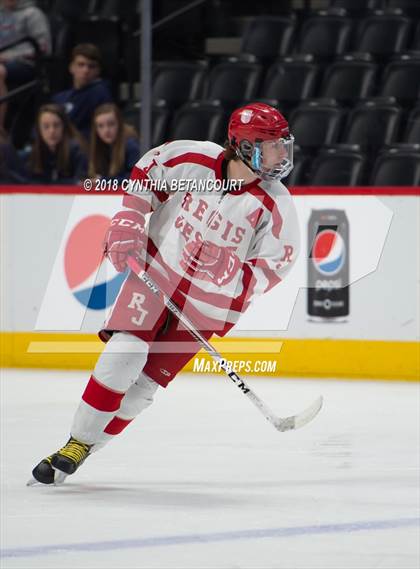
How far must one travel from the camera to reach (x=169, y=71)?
30.3 feet

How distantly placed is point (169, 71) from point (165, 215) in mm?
4975

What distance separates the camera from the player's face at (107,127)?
727cm

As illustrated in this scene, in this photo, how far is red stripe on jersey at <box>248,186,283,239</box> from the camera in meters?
4.30

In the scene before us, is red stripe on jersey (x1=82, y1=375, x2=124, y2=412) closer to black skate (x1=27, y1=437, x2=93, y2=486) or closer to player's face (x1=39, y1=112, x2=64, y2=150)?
black skate (x1=27, y1=437, x2=93, y2=486)

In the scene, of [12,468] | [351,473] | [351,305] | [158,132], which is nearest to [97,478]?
[12,468]

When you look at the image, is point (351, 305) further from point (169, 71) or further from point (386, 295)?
point (169, 71)

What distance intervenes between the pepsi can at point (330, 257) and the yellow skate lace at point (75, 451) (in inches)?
108

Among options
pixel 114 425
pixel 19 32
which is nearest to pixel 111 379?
pixel 114 425

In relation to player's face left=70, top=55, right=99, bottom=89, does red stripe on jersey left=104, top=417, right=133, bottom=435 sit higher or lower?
higher

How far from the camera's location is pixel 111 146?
287 inches

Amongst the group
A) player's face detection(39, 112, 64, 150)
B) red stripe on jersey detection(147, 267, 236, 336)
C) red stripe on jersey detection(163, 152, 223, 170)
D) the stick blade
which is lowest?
player's face detection(39, 112, 64, 150)

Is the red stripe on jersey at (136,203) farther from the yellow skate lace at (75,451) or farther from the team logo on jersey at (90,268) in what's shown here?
the team logo on jersey at (90,268)

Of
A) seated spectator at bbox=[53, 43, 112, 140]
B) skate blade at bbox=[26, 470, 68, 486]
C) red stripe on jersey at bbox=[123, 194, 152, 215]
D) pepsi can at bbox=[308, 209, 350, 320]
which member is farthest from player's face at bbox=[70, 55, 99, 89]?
skate blade at bbox=[26, 470, 68, 486]

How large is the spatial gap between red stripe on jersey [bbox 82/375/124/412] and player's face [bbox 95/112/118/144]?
3.25 m
